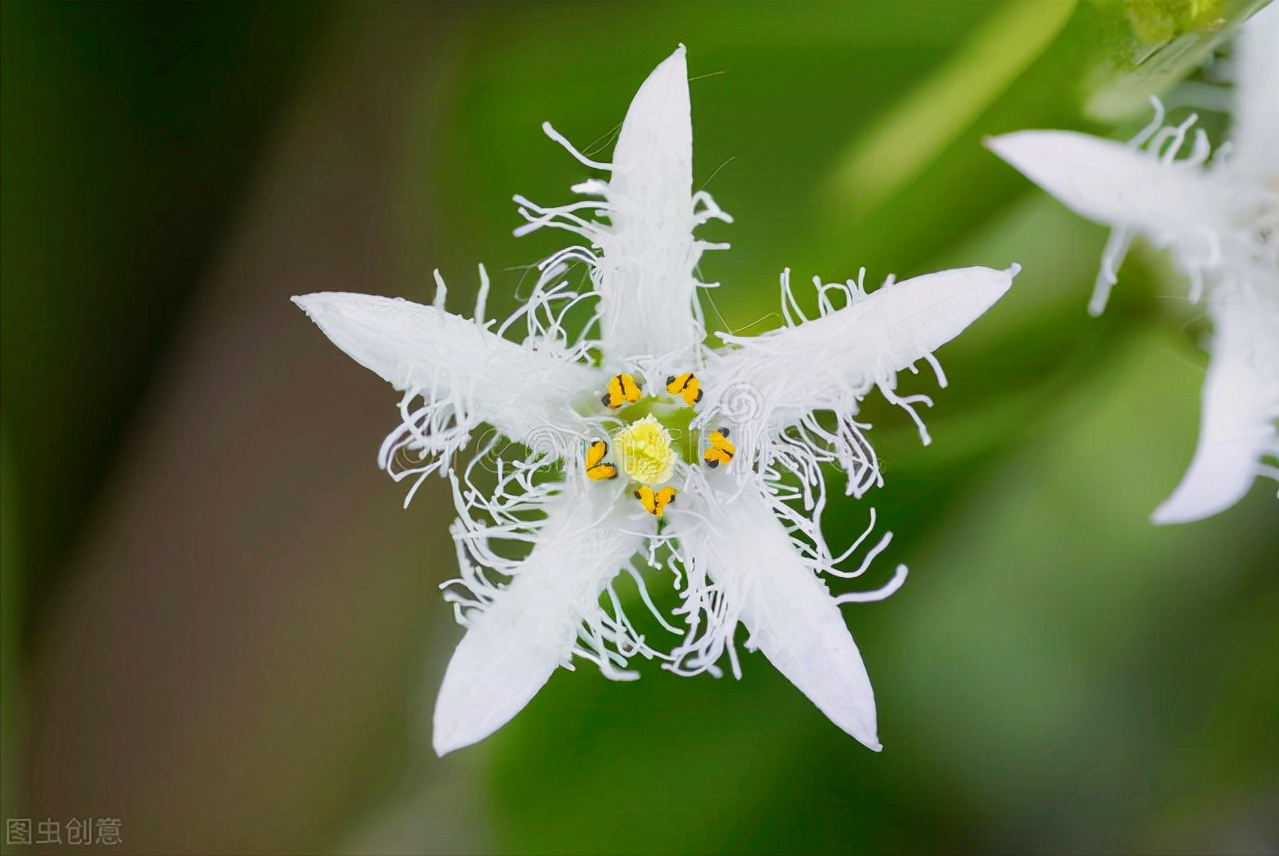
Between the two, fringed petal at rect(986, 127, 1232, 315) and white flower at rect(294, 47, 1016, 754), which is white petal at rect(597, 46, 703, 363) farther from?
fringed petal at rect(986, 127, 1232, 315)

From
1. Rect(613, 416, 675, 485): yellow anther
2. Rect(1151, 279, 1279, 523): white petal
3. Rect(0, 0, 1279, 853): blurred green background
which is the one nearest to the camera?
Rect(1151, 279, 1279, 523): white petal

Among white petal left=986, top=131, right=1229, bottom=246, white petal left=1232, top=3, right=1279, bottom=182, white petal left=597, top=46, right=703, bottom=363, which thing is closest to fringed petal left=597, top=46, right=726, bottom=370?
white petal left=597, top=46, right=703, bottom=363

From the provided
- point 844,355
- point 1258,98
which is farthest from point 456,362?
point 1258,98

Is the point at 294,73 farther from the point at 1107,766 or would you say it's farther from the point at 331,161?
the point at 1107,766

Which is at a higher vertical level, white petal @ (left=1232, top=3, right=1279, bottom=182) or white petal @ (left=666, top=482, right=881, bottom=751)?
white petal @ (left=1232, top=3, right=1279, bottom=182)

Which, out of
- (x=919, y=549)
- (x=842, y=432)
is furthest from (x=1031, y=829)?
(x=842, y=432)

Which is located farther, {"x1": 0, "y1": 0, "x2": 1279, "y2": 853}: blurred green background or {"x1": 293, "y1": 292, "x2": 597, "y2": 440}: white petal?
{"x1": 0, "y1": 0, "x2": 1279, "y2": 853}: blurred green background

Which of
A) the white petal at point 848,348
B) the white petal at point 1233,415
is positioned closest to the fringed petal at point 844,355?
the white petal at point 848,348
